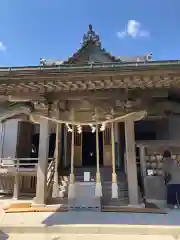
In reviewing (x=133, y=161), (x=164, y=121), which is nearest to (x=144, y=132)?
(x=164, y=121)

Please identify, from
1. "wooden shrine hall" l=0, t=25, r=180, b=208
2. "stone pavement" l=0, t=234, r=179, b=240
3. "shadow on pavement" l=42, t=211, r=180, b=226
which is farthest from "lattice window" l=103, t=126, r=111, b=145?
"stone pavement" l=0, t=234, r=179, b=240

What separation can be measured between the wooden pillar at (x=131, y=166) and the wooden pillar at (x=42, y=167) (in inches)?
88.5

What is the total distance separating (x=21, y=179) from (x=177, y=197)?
647 centimetres

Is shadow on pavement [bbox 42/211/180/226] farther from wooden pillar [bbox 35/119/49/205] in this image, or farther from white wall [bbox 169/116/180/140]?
white wall [bbox 169/116/180/140]

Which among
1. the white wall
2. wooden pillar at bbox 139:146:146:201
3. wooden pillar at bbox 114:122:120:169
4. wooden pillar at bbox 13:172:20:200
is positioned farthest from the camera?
wooden pillar at bbox 114:122:120:169

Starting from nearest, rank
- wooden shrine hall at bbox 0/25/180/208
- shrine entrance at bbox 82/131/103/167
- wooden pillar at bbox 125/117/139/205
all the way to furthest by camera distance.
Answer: wooden shrine hall at bbox 0/25/180/208 → wooden pillar at bbox 125/117/139/205 → shrine entrance at bbox 82/131/103/167

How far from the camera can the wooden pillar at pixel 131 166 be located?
5.83 m

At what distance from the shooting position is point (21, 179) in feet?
31.7

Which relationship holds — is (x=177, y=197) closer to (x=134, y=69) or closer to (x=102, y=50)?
(x=134, y=69)

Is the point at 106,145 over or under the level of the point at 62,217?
over

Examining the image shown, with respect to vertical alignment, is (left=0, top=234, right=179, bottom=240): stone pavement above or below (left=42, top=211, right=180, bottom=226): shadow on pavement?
below

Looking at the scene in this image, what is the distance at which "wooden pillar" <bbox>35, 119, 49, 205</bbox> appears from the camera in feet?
19.7

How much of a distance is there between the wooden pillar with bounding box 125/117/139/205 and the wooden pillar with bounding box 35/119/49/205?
225 centimetres

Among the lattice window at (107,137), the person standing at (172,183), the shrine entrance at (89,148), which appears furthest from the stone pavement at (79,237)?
the shrine entrance at (89,148)
